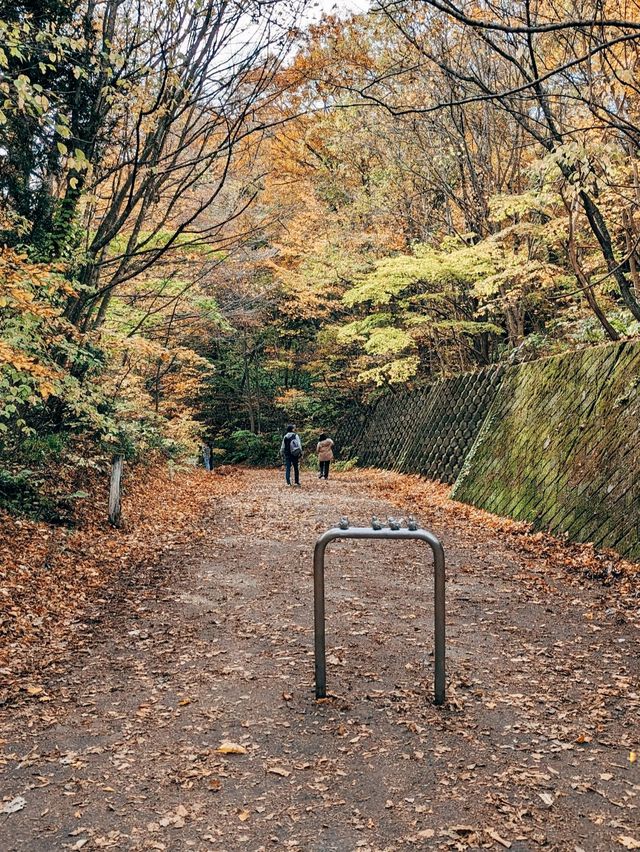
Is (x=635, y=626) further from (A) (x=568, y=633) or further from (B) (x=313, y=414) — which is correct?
(B) (x=313, y=414)

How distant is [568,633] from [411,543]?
4033mm

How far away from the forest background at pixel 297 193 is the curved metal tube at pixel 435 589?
2.75m

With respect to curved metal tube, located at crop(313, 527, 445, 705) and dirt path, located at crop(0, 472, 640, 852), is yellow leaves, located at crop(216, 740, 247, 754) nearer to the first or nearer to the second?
dirt path, located at crop(0, 472, 640, 852)

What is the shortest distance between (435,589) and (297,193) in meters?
19.8

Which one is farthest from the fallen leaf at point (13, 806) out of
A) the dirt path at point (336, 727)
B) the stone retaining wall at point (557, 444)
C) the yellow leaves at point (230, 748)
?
the stone retaining wall at point (557, 444)

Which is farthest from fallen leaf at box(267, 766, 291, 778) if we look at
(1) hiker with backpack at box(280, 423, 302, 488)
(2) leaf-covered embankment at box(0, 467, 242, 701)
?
(1) hiker with backpack at box(280, 423, 302, 488)

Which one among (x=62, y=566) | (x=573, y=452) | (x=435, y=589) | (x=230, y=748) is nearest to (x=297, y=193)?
(x=573, y=452)

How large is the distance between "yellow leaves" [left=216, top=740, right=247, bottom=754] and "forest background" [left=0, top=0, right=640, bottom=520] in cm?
325

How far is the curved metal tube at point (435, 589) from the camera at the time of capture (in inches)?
152

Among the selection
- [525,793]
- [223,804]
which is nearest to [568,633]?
[525,793]

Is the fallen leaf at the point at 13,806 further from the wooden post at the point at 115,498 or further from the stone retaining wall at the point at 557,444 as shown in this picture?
the wooden post at the point at 115,498

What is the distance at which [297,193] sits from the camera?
21438 millimetres

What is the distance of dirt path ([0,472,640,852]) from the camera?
9.52 ft

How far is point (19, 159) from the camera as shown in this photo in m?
8.10
